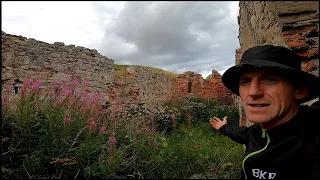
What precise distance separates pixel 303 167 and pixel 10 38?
7.78 metres

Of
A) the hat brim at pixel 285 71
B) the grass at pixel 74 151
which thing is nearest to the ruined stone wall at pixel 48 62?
the grass at pixel 74 151

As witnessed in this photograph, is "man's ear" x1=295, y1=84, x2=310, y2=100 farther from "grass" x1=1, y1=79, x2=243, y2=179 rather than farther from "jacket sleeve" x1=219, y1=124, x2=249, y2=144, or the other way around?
"grass" x1=1, y1=79, x2=243, y2=179

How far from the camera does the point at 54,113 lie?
10.1 ft

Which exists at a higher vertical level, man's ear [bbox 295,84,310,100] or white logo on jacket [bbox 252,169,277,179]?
man's ear [bbox 295,84,310,100]

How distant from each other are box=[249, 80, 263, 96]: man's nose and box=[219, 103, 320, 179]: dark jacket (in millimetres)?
231

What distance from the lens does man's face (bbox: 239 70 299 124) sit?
58.5 inches

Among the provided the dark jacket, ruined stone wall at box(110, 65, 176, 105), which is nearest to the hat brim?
the dark jacket

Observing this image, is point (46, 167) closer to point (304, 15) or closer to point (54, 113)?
point (54, 113)

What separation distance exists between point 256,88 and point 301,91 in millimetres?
294

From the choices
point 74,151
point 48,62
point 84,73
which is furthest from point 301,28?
point 84,73

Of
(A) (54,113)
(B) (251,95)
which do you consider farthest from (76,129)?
(B) (251,95)

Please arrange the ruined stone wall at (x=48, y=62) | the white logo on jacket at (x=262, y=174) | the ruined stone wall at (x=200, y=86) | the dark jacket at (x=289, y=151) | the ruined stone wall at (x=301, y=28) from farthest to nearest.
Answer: the ruined stone wall at (x=200, y=86) → the ruined stone wall at (x=48, y=62) → the ruined stone wall at (x=301, y=28) → the white logo on jacket at (x=262, y=174) → the dark jacket at (x=289, y=151)

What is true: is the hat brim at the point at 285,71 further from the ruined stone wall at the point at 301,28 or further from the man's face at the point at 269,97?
the ruined stone wall at the point at 301,28

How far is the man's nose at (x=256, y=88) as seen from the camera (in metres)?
1.50
